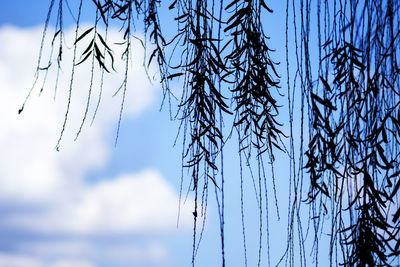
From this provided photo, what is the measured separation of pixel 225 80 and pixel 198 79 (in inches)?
6.0

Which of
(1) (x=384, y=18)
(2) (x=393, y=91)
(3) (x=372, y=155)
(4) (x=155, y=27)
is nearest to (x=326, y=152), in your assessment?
(3) (x=372, y=155)

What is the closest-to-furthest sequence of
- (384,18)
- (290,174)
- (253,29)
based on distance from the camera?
(290,174)
(384,18)
(253,29)

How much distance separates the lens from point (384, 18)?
4.82 feet

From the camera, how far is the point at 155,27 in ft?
5.29

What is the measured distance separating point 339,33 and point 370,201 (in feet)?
1.54

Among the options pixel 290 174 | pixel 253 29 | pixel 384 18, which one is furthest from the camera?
pixel 253 29

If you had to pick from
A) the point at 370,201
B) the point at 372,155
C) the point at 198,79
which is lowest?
the point at 370,201

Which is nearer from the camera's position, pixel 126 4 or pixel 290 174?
pixel 290 174

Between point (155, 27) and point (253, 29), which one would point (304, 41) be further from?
point (155, 27)

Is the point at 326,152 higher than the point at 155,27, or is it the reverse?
the point at 155,27

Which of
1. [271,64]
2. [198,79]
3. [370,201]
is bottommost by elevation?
[370,201]

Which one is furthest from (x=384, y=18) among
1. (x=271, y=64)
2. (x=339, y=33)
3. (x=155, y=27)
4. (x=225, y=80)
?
(x=155, y=27)

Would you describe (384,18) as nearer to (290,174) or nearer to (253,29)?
(253,29)

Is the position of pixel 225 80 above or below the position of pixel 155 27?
below
